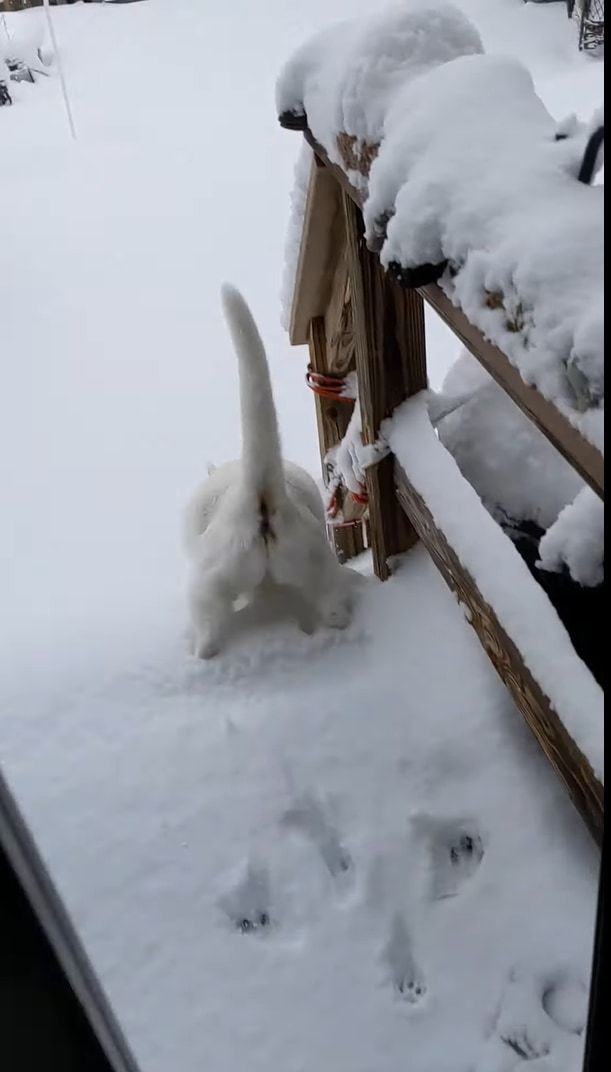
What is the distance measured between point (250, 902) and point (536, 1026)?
0.44 m

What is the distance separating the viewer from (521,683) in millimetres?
1392

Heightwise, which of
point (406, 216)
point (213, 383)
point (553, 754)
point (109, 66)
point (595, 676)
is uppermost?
point (406, 216)

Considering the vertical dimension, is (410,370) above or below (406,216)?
below

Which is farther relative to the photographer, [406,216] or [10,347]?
[10,347]

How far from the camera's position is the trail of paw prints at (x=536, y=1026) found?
120cm

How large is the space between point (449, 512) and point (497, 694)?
Result: 0.33 m

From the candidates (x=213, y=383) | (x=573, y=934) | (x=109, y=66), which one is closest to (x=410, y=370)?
(x=573, y=934)

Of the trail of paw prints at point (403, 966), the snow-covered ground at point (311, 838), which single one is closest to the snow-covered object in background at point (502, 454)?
the snow-covered ground at point (311, 838)

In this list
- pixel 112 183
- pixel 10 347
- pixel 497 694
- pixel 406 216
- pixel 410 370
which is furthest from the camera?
pixel 112 183

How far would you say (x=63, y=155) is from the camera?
377 inches

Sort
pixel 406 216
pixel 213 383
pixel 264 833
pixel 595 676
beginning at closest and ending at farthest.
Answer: pixel 406 216
pixel 595 676
pixel 264 833
pixel 213 383

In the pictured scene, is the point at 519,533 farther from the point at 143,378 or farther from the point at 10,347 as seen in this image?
the point at 10,347

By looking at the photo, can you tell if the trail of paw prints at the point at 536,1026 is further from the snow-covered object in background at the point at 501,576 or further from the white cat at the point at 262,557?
the white cat at the point at 262,557

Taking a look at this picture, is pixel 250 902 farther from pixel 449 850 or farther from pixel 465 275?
pixel 465 275
